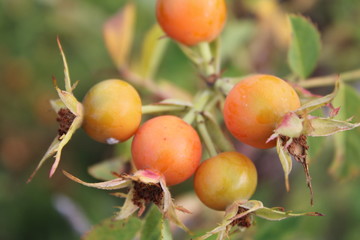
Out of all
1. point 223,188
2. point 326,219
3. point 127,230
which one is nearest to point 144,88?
point 127,230

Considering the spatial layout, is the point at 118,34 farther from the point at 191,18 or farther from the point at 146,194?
the point at 146,194

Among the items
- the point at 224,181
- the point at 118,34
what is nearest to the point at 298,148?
the point at 224,181

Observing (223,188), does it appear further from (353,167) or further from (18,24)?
(18,24)

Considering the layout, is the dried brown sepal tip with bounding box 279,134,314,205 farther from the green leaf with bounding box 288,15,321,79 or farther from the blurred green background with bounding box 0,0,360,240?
the blurred green background with bounding box 0,0,360,240

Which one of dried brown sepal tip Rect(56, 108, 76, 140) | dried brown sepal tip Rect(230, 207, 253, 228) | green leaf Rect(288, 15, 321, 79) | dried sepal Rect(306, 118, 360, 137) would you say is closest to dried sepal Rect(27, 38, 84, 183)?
dried brown sepal tip Rect(56, 108, 76, 140)

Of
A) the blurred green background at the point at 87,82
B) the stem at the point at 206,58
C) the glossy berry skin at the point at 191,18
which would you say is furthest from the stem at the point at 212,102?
the blurred green background at the point at 87,82
